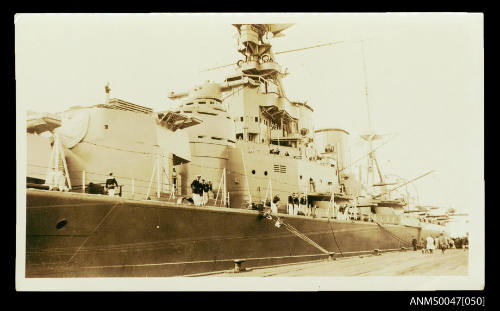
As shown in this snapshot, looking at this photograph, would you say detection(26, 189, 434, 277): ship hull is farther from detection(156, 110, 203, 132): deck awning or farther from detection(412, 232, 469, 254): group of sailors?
detection(412, 232, 469, 254): group of sailors

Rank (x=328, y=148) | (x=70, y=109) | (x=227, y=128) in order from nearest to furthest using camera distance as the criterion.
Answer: (x=70, y=109)
(x=227, y=128)
(x=328, y=148)

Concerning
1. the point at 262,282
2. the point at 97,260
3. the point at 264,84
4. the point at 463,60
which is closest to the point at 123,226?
the point at 97,260

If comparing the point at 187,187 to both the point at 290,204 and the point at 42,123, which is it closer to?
the point at 290,204

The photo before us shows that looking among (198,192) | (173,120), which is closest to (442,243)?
(198,192)

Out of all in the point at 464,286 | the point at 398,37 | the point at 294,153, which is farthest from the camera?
the point at 294,153

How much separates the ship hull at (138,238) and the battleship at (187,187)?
2 centimetres

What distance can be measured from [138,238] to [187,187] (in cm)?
361

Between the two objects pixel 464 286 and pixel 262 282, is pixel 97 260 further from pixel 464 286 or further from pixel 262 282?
pixel 464 286

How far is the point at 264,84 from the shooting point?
16141 mm

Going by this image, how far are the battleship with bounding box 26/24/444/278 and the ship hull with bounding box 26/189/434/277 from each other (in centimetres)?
2

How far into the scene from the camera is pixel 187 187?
462 inches

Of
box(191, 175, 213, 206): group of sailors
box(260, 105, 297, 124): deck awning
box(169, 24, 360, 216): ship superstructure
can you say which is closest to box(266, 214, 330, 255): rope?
box(169, 24, 360, 216): ship superstructure

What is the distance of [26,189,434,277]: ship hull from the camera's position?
23.8ft

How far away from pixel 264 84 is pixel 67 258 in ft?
34.1
